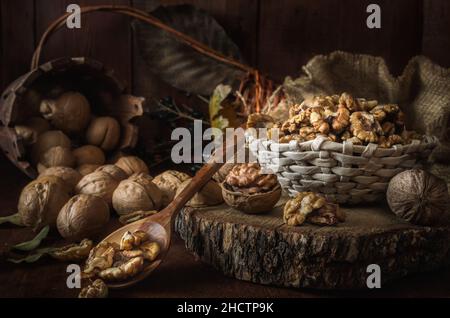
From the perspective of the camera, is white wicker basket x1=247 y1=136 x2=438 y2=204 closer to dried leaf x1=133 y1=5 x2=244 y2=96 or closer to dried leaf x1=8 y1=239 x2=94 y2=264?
dried leaf x1=8 y1=239 x2=94 y2=264

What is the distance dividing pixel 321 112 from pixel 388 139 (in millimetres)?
147

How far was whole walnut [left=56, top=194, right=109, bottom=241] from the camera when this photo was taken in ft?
4.00

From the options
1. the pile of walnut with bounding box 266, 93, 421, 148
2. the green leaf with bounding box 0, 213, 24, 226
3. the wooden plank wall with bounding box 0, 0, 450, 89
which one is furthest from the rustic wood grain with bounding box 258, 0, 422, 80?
the green leaf with bounding box 0, 213, 24, 226

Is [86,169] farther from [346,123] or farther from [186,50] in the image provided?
[346,123]

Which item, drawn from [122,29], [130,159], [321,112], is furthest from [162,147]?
[321,112]

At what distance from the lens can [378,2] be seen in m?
2.06

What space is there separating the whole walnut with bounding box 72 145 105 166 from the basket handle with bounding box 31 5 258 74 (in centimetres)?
31

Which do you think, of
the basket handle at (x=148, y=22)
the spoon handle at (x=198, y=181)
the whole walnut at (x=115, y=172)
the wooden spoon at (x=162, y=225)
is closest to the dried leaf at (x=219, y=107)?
the basket handle at (x=148, y=22)

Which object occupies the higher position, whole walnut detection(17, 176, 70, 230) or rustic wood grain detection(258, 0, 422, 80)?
rustic wood grain detection(258, 0, 422, 80)

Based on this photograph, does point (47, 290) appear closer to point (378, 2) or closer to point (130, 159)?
point (130, 159)

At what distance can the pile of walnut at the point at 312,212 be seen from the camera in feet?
3.50

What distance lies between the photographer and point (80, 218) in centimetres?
122

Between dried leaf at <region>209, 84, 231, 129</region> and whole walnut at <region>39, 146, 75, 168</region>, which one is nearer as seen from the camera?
whole walnut at <region>39, 146, 75, 168</region>

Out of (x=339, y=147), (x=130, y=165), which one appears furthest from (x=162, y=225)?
(x=130, y=165)
